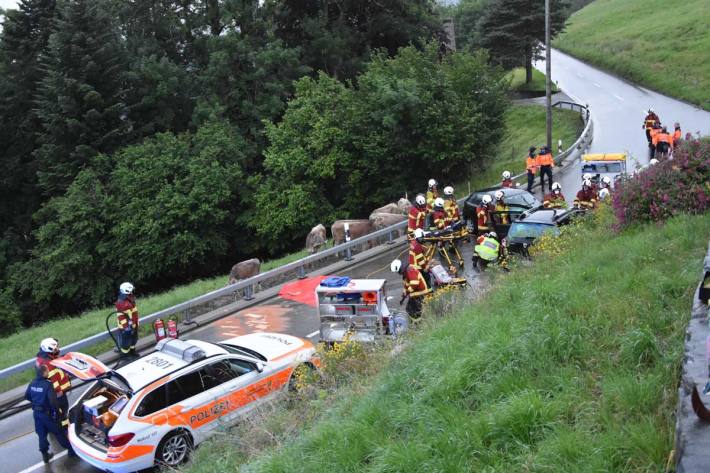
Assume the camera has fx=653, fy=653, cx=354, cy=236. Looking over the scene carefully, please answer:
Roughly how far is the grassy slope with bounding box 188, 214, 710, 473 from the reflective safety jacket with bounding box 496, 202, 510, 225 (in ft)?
27.7

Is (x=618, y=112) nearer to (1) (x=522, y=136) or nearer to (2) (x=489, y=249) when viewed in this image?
(1) (x=522, y=136)

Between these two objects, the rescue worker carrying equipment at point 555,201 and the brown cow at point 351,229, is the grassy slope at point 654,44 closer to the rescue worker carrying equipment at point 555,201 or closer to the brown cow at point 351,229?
the rescue worker carrying equipment at point 555,201

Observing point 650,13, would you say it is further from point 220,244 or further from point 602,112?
point 220,244

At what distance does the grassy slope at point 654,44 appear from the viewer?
1563 inches

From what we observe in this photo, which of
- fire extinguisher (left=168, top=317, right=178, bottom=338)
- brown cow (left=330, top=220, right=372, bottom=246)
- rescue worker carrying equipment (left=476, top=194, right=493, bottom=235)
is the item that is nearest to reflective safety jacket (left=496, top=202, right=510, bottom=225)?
rescue worker carrying equipment (left=476, top=194, right=493, bottom=235)

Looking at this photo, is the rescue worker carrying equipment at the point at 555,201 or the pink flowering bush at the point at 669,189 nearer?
the pink flowering bush at the point at 669,189

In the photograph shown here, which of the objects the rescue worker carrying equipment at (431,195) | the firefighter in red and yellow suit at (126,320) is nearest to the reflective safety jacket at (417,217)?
the rescue worker carrying equipment at (431,195)

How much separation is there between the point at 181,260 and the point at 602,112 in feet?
81.5

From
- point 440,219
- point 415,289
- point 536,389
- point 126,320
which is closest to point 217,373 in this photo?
point 126,320

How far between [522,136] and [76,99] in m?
24.7

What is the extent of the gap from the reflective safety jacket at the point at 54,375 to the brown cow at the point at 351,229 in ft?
41.0

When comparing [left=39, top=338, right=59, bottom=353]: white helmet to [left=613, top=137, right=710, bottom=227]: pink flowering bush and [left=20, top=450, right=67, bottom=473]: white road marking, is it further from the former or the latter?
[left=613, top=137, right=710, bottom=227]: pink flowering bush

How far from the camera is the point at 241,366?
33.5 ft

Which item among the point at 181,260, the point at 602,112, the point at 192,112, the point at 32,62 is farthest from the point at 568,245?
the point at 32,62
